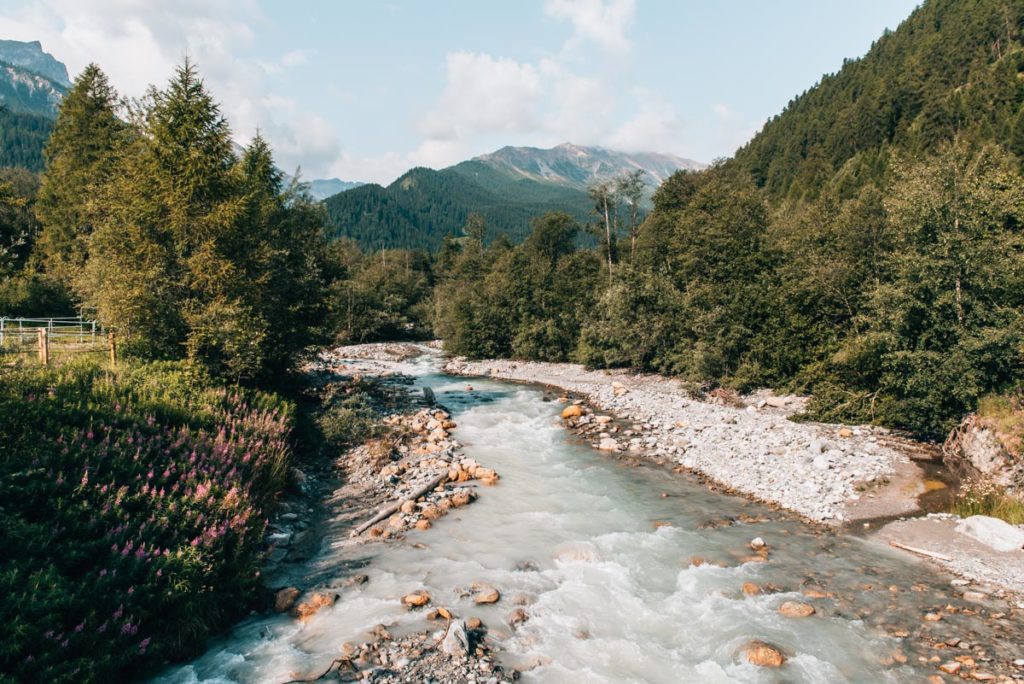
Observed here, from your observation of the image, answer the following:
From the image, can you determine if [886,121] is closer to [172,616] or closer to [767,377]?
[767,377]

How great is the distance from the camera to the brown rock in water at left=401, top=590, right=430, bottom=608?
386 inches

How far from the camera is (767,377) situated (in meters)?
27.7

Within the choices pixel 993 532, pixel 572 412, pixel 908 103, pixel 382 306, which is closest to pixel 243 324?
pixel 572 412

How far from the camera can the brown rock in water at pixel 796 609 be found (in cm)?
972

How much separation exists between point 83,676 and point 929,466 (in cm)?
2165

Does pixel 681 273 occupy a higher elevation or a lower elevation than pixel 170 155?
lower

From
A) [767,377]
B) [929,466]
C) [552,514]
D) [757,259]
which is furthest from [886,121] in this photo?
[552,514]

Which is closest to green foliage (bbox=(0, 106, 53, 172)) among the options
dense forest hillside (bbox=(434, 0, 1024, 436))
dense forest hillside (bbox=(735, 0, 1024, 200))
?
dense forest hillside (bbox=(434, 0, 1024, 436))

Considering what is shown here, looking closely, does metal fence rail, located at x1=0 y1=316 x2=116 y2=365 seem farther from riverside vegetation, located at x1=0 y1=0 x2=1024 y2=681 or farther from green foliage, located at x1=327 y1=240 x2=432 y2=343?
green foliage, located at x1=327 y1=240 x2=432 y2=343

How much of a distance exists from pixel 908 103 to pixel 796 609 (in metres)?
111

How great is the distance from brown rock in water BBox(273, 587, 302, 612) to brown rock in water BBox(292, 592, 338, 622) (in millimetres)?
166

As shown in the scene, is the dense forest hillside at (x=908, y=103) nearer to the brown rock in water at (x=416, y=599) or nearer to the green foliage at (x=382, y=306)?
the green foliage at (x=382, y=306)

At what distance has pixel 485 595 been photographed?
10164 mm

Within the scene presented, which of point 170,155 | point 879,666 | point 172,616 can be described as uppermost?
point 170,155
